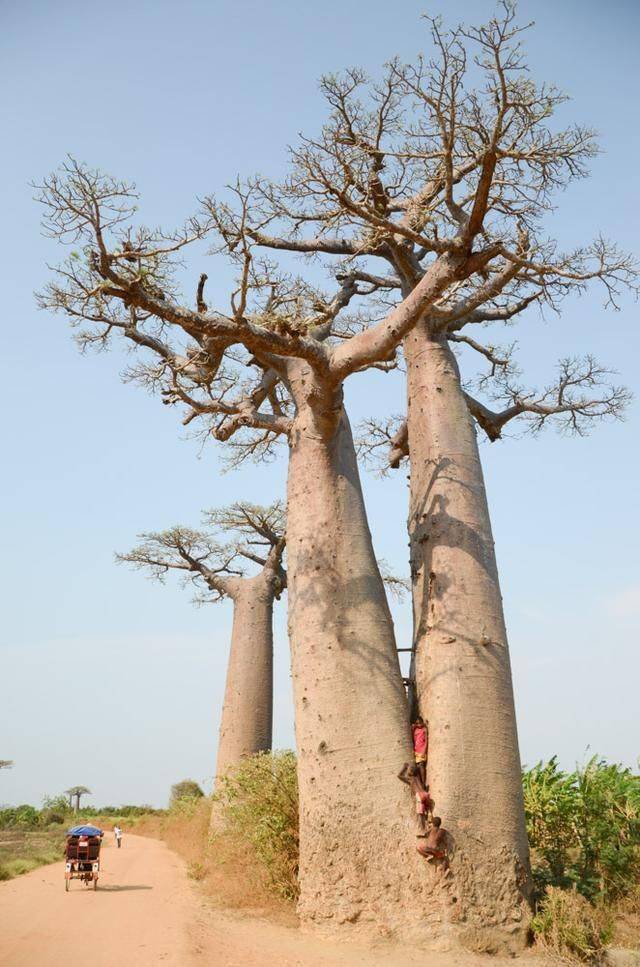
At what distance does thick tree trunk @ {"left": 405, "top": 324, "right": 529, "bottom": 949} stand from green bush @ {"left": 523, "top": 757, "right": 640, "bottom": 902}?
21.8 inches

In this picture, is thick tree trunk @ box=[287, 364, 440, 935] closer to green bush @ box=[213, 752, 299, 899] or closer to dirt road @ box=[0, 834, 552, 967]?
dirt road @ box=[0, 834, 552, 967]

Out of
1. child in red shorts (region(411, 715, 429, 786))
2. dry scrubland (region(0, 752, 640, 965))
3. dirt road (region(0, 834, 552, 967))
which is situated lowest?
dirt road (region(0, 834, 552, 967))

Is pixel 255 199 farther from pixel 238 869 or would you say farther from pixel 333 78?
pixel 238 869

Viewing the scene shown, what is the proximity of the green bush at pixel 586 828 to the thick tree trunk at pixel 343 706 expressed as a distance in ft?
3.23

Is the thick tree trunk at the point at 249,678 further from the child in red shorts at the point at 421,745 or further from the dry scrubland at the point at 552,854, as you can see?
the child in red shorts at the point at 421,745

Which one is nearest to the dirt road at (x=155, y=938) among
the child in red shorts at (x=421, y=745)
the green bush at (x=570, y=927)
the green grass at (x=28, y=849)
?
the green bush at (x=570, y=927)

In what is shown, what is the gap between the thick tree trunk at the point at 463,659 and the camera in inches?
164

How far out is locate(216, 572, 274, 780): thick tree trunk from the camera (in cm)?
893

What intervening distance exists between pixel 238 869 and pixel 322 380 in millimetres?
3409

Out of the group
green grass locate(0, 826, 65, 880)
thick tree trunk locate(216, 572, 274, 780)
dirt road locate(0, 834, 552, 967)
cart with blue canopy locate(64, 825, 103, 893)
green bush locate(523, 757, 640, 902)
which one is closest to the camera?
dirt road locate(0, 834, 552, 967)

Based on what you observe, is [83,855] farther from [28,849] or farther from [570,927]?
[28,849]

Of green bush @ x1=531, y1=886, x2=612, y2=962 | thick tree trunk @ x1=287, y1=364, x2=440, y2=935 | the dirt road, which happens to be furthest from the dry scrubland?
thick tree trunk @ x1=287, y1=364, x2=440, y2=935

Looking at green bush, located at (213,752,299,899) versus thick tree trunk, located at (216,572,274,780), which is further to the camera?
thick tree trunk, located at (216,572,274,780)

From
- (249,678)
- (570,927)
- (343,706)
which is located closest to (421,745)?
(343,706)
